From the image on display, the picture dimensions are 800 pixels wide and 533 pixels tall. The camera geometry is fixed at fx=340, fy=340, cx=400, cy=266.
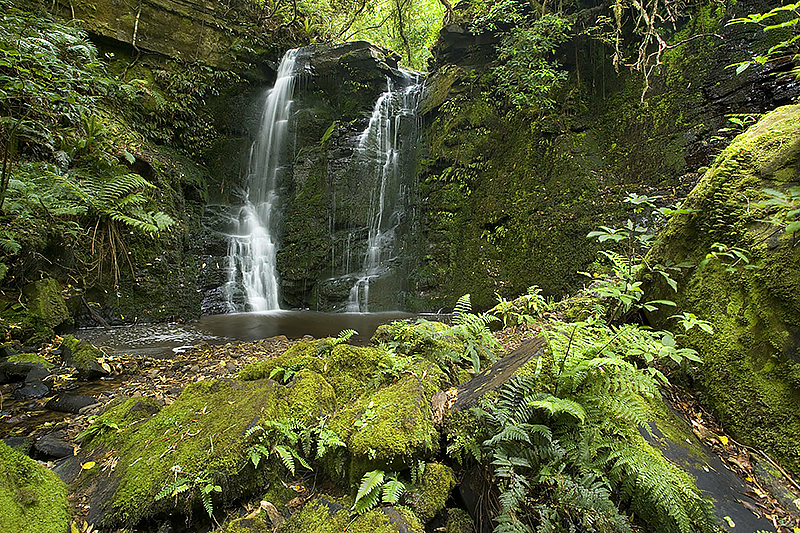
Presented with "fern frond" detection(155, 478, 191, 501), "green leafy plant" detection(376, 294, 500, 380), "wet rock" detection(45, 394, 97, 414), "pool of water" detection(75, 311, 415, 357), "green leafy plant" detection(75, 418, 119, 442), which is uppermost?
"green leafy plant" detection(376, 294, 500, 380)

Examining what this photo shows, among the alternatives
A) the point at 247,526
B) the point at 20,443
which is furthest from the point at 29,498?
the point at 20,443

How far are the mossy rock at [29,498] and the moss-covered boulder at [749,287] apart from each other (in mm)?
3786

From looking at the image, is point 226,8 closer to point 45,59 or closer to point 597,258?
point 45,59

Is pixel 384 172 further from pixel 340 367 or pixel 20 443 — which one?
pixel 20 443

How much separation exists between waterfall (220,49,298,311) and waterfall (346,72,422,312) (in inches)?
120

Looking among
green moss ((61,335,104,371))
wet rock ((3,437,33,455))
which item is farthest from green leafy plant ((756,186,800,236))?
green moss ((61,335,104,371))

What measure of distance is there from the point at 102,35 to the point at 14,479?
12422 millimetres

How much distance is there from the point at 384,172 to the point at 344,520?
Result: 10.8 metres

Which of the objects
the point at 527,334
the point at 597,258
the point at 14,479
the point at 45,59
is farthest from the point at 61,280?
the point at 597,258

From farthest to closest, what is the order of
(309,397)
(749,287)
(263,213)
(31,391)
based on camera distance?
1. (263,213)
2. (31,391)
3. (309,397)
4. (749,287)

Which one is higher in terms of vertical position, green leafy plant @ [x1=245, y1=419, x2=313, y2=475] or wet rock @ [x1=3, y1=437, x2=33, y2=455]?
green leafy plant @ [x1=245, y1=419, x2=313, y2=475]

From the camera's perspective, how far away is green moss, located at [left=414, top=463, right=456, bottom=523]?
1785 millimetres

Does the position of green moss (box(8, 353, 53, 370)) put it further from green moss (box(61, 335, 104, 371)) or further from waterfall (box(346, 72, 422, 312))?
waterfall (box(346, 72, 422, 312))

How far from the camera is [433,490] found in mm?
1861
